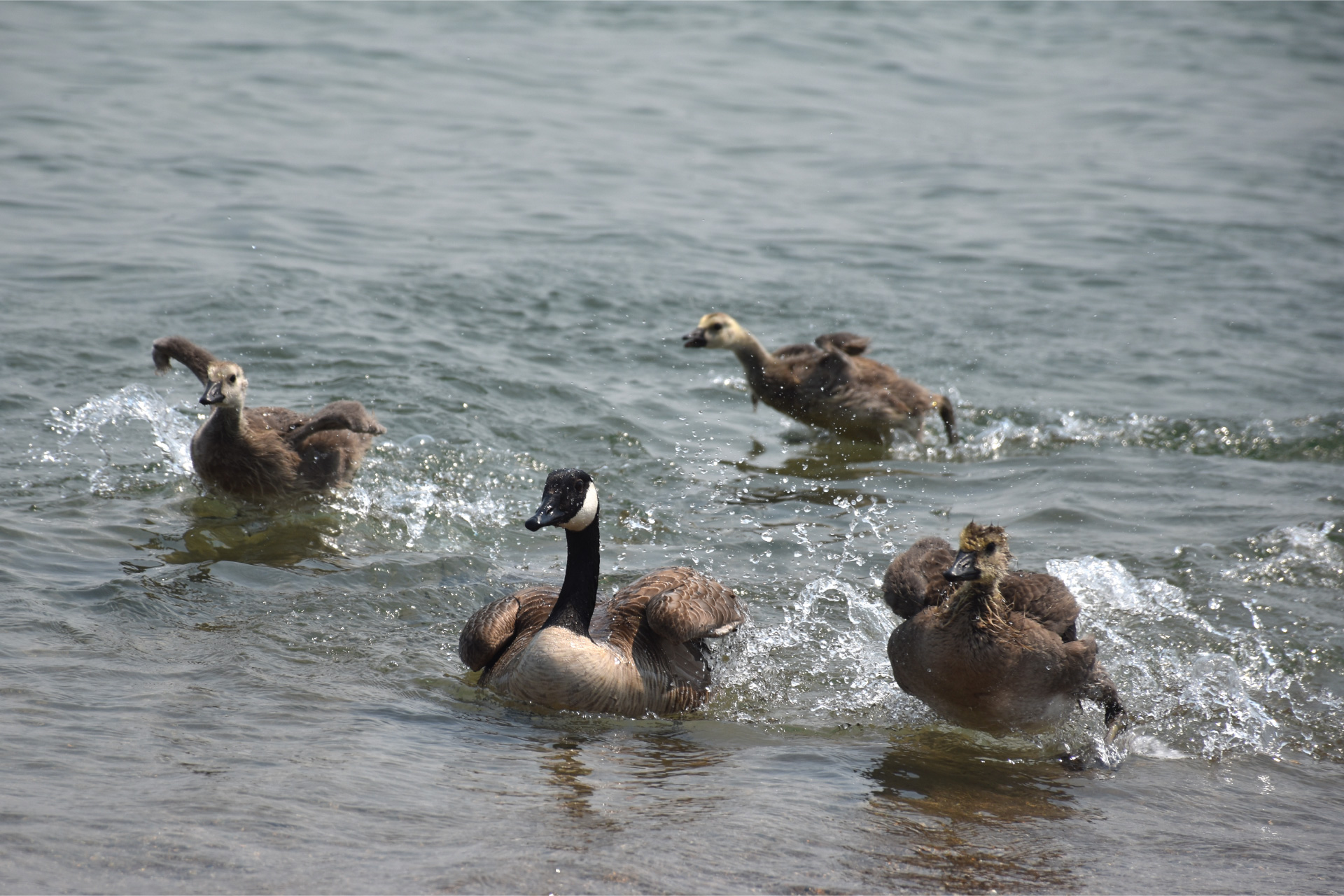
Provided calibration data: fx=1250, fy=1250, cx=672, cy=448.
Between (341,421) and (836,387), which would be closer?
(341,421)

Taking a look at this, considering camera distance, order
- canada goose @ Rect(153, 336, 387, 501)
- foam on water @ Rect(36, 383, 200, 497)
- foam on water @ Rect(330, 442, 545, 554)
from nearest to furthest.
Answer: foam on water @ Rect(330, 442, 545, 554) → canada goose @ Rect(153, 336, 387, 501) → foam on water @ Rect(36, 383, 200, 497)

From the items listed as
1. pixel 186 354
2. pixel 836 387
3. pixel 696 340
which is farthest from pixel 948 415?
pixel 186 354

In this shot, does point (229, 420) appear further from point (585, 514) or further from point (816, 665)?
point (816, 665)

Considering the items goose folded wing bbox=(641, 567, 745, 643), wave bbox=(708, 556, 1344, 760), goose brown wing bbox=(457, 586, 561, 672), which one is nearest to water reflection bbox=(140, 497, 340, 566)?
goose brown wing bbox=(457, 586, 561, 672)

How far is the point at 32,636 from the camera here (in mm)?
6152

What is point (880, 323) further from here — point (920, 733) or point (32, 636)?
point (32, 636)

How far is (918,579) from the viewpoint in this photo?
6.48 m

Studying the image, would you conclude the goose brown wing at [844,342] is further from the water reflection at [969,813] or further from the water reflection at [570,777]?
the water reflection at [570,777]

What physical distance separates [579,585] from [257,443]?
3555 millimetres

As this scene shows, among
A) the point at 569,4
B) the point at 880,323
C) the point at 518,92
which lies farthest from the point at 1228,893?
the point at 569,4

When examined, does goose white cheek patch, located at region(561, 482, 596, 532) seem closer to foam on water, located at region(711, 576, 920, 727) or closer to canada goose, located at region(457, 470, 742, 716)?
canada goose, located at region(457, 470, 742, 716)

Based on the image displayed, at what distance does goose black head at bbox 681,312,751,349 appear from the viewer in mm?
11312

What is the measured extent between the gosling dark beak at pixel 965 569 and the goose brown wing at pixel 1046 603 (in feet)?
1.88

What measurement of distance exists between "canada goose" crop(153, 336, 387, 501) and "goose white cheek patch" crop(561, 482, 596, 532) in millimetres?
2905
